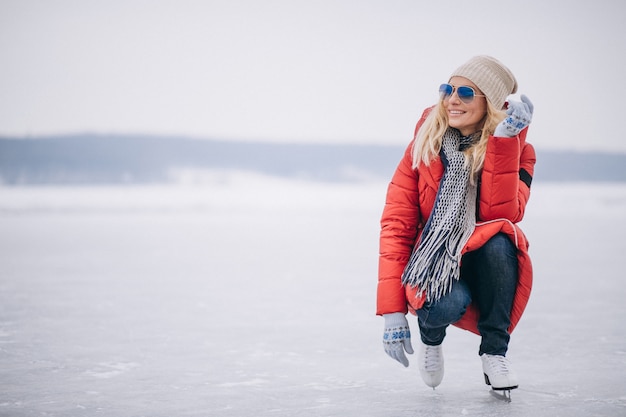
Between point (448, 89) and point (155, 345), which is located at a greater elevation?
point (448, 89)

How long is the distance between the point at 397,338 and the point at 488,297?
9.5 inches

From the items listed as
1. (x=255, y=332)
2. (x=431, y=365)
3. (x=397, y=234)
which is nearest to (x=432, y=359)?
(x=431, y=365)

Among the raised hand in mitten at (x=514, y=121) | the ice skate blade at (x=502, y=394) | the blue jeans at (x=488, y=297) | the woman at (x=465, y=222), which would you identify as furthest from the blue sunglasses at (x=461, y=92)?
the ice skate blade at (x=502, y=394)

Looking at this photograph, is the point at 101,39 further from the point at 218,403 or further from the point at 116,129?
the point at 218,403

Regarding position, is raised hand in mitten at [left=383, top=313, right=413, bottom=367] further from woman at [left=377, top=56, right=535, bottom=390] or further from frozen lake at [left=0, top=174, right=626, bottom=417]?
frozen lake at [left=0, top=174, right=626, bottom=417]

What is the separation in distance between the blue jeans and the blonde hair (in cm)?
17

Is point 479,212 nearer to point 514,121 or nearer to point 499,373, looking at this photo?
point 514,121

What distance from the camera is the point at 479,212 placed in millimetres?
1665

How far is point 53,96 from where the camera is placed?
626 inches

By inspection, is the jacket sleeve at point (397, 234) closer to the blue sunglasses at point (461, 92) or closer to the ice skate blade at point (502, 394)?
the blue sunglasses at point (461, 92)

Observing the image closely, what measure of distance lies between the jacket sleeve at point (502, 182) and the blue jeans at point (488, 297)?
6 centimetres

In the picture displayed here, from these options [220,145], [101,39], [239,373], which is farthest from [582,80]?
[239,373]

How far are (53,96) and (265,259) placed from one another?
1294 centimetres

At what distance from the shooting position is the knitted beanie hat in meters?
1.66
